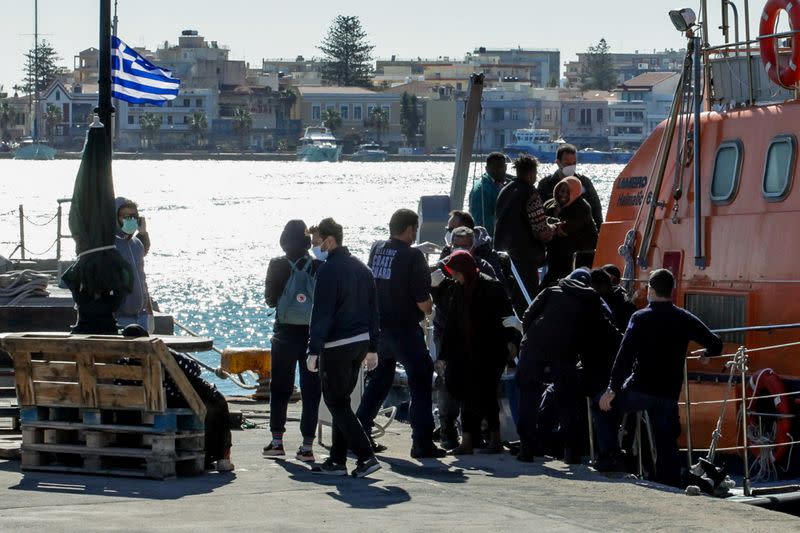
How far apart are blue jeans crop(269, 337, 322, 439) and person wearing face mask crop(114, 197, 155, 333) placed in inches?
80.3

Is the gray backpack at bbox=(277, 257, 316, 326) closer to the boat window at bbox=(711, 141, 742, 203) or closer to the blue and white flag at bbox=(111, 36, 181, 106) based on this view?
the boat window at bbox=(711, 141, 742, 203)

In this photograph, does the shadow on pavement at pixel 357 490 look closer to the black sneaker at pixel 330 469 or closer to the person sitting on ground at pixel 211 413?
the black sneaker at pixel 330 469

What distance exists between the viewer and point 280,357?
39.3 ft

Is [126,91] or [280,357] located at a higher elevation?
[126,91]

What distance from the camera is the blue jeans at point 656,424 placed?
428 inches

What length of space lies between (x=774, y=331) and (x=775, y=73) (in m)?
2.14

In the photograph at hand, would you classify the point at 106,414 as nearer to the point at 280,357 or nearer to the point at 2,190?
the point at 280,357

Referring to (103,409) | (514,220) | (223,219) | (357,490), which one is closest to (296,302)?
(103,409)

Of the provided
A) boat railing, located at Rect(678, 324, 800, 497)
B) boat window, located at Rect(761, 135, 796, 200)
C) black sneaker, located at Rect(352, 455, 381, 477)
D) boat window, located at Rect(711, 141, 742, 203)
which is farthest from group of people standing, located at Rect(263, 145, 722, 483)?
boat window, located at Rect(761, 135, 796, 200)

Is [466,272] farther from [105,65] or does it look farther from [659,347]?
[105,65]

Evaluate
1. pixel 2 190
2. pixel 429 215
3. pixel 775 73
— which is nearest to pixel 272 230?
pixel 2 190

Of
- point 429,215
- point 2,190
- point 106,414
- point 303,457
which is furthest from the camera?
point 2,190

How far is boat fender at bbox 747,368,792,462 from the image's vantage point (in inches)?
448

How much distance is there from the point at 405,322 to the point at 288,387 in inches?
41.3
